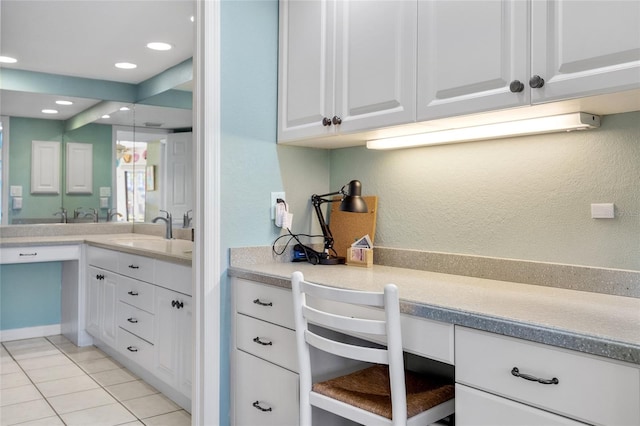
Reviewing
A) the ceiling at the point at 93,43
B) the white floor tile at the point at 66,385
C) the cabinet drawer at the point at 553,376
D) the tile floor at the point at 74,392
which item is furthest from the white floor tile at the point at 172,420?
the ceiling at the point at 93,43

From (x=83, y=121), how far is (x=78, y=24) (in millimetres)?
1790

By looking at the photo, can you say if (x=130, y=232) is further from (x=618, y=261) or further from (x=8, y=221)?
(x=618, y=261)

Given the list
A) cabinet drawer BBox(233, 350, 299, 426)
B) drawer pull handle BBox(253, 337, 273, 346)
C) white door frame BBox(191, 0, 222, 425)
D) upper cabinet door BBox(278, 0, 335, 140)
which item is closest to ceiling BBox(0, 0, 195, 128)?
white door frame BBox(191, 0, 222, 425)

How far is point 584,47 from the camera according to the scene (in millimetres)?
1363

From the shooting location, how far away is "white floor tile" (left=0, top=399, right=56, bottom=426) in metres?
2.67

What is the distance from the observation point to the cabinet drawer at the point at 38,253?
385 cm

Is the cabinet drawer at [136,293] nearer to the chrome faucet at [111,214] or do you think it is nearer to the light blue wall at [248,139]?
the light blue wall at [248,139]

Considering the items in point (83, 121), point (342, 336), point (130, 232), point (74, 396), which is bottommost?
point (74, 396)

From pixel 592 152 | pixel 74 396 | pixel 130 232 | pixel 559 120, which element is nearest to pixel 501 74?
pixel 559 120

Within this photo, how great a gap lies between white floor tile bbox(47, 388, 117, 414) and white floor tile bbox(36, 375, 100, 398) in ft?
0.22

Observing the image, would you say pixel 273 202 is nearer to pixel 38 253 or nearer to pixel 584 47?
pixel 584 47

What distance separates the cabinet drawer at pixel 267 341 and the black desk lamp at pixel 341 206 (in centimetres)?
44

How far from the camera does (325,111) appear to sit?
7.20ft

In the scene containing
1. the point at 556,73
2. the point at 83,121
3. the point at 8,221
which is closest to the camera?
the point at 556,73
